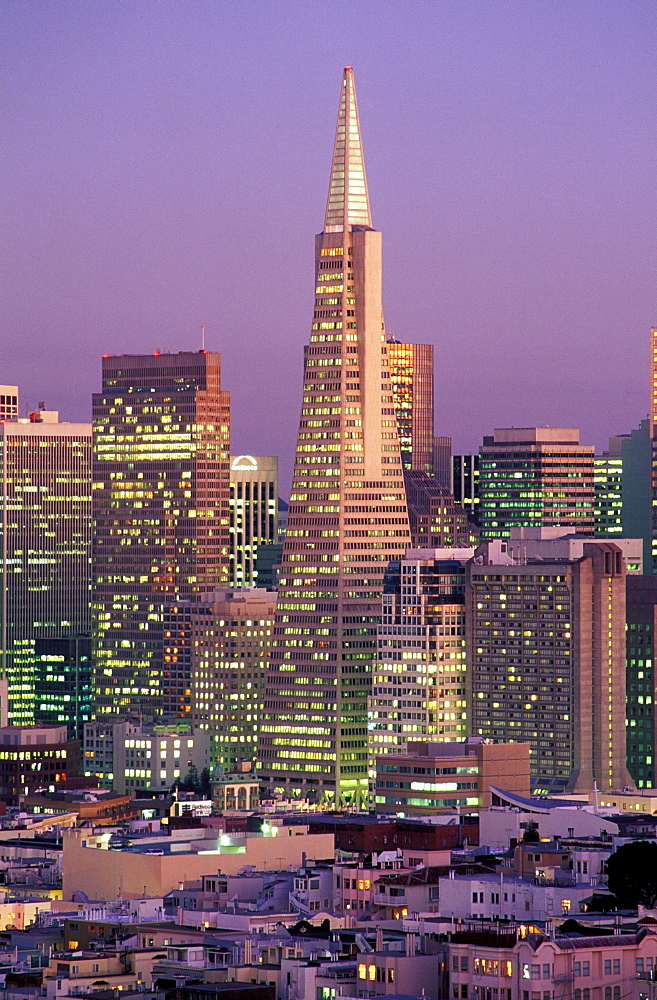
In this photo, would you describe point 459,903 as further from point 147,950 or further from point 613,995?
point 613,995

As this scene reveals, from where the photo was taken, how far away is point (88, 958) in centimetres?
17238

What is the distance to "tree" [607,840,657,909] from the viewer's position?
182000mm

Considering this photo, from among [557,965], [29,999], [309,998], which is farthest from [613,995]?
[29,999]

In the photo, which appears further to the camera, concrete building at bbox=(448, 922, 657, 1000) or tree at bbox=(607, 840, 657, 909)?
tree at bbox=(607, 840, 657, 909)

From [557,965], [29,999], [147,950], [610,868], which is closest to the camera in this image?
[557,965]

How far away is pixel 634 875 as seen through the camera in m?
187

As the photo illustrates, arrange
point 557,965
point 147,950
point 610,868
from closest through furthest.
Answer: point 557,965
point 147,950
point 610,868

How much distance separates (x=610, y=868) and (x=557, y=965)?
39923 mm

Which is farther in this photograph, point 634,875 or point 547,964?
point 634,875

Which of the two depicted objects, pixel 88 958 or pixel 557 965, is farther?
pixel 88 958

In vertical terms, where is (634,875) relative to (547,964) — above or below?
above

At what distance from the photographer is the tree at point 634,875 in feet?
597

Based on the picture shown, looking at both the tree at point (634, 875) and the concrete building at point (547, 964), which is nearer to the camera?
the concrete building at point (547, 964)

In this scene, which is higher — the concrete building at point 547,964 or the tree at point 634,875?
the tree at point 634,875
